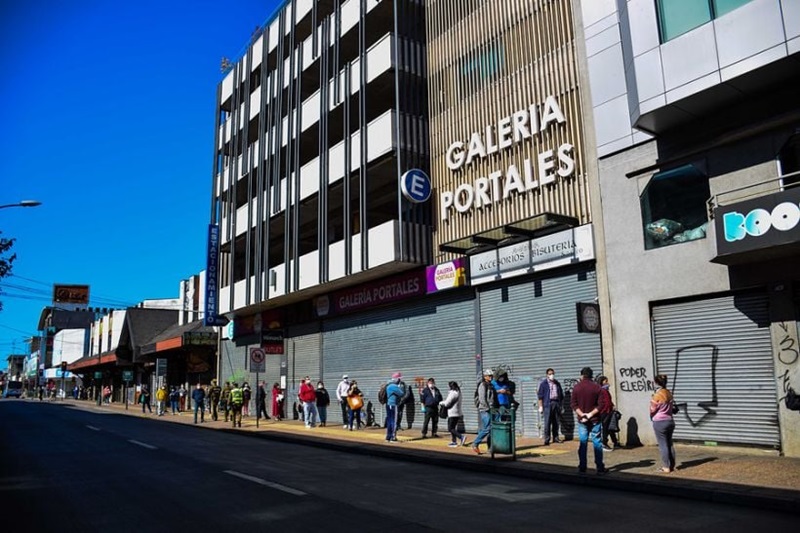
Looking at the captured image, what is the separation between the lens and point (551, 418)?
48.8ft

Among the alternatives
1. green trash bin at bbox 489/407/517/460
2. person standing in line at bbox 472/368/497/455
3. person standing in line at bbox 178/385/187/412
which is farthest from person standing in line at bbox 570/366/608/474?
person standing in line at bbox 178/385/187/412

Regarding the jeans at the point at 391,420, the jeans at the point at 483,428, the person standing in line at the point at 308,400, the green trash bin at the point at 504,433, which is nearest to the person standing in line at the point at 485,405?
the jeans at the point at 483,428

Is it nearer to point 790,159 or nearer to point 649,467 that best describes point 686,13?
point 790,159

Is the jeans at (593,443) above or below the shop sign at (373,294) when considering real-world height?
below

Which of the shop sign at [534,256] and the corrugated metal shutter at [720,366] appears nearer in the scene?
the corrugated metal shutter at [720,366]

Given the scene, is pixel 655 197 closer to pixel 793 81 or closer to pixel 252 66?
pixel 793 81

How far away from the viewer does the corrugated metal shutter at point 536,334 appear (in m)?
15.3

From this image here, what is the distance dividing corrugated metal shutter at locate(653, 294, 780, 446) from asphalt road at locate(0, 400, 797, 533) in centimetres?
445

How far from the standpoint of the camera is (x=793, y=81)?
37.3 ft

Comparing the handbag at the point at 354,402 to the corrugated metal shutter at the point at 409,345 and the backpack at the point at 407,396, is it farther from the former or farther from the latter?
the corrugated metal shutter at the point at 409,345

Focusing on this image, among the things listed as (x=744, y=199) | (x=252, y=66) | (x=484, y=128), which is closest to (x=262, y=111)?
(x=252, y=66)

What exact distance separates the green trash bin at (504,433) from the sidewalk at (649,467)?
0.71ft

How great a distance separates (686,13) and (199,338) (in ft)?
99.6

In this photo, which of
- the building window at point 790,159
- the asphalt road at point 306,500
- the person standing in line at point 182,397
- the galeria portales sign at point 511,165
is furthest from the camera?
the person standing in line at point 182,397
